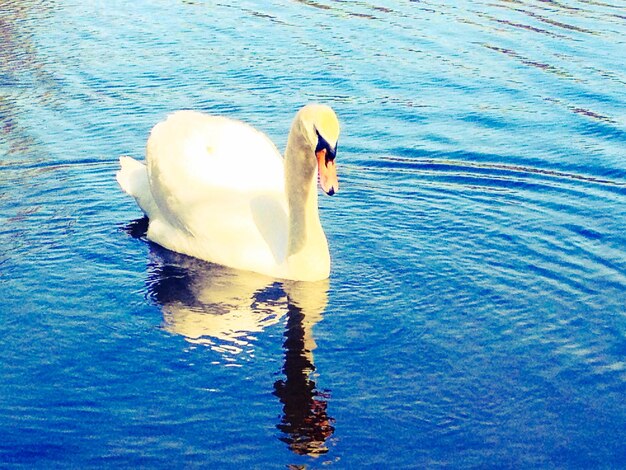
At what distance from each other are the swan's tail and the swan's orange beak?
3.18 metres

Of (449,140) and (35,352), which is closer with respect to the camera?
(35,352)

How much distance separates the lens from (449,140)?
15.5m

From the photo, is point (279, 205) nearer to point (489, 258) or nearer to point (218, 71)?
point (489, 258)

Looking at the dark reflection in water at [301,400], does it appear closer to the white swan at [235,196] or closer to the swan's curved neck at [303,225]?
the swan's curved neck at [303,225]

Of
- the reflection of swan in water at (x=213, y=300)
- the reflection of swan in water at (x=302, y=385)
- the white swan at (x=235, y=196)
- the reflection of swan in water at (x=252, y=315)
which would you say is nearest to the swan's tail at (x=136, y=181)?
the white swan at (x=235, y=196)

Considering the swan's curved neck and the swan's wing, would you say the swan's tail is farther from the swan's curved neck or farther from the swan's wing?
the swan's curved neck

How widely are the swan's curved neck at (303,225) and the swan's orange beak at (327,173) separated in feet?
2.41

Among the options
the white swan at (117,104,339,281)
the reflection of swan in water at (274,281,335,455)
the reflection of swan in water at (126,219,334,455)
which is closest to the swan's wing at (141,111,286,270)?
the white swan at (117,104,339,281)

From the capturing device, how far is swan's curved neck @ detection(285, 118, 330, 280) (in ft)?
37.2

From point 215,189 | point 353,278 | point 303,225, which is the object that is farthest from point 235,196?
point 353,278

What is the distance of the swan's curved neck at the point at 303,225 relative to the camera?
1134cm

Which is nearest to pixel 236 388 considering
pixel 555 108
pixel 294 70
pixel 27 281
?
pixel 27 281

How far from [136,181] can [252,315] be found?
328 centimetres

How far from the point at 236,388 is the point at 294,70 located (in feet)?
33.4
